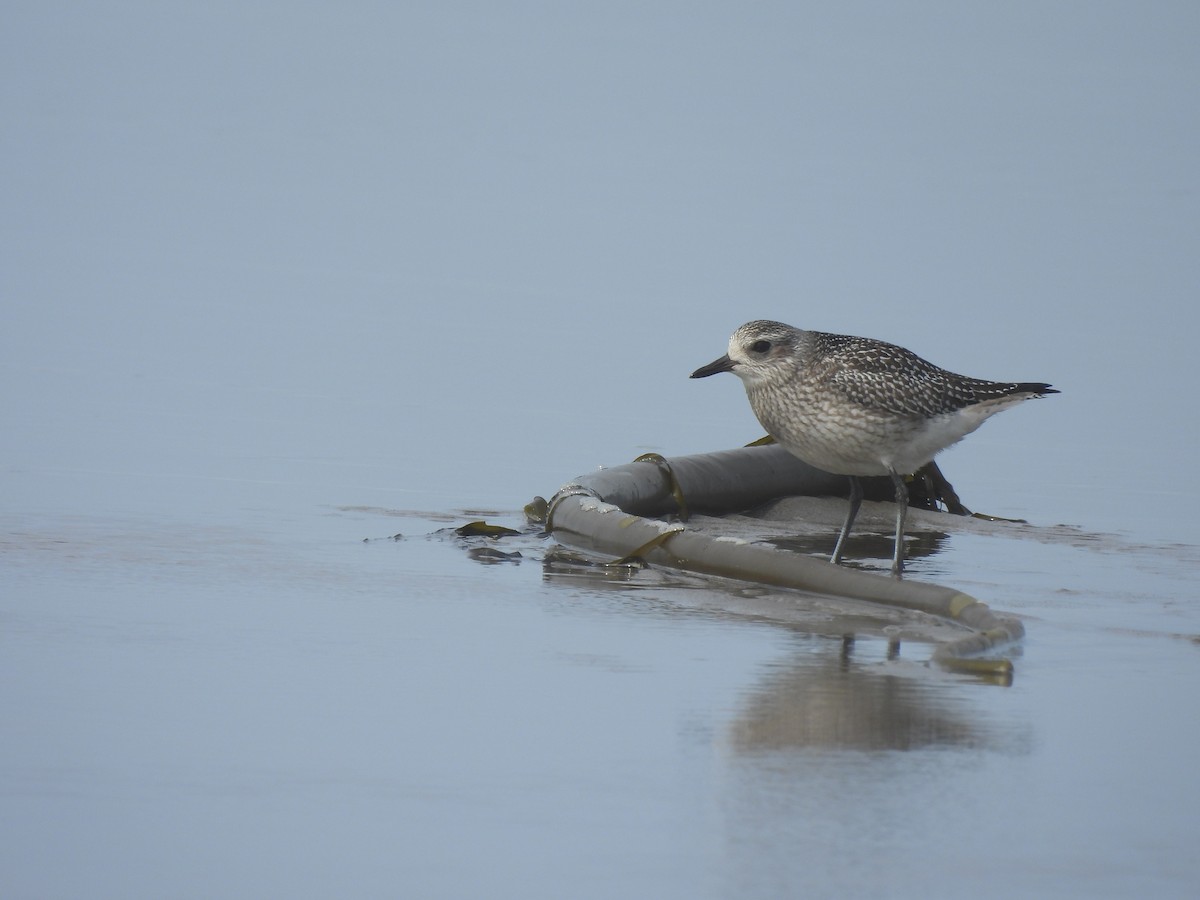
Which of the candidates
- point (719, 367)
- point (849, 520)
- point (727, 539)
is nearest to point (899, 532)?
point (849, 520)

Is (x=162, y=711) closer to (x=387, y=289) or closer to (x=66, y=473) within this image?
(x=66, y=473)

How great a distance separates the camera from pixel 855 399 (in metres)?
8.19

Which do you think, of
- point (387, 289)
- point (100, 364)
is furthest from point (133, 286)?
point (100, 364)

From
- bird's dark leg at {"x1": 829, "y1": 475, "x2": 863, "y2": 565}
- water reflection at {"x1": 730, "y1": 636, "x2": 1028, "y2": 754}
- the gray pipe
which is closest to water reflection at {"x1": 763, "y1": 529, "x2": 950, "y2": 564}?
bird's dark leg at {"x1": 829, "y1": 475, "x2": 863, "y2": 565}

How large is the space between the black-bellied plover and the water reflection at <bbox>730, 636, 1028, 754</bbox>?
1976 millimetres

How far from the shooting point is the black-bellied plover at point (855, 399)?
8219mm

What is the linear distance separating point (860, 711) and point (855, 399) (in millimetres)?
2816

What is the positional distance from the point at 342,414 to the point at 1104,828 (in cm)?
806

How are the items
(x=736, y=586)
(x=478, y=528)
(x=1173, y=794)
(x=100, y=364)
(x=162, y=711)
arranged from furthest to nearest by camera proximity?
(x=100, y=364) < (x=478, y=528) < (x=736, y=586) < (x=162, y=711) < (x=1173, y=794)

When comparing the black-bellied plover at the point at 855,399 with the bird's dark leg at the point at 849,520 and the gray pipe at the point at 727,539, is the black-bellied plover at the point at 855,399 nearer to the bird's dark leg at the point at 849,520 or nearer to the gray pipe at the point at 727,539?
the bird's dark leg at the point at 849,520

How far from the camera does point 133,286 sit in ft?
56.1

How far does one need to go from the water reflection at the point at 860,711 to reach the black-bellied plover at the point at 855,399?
1976mm

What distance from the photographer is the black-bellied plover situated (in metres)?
8.22

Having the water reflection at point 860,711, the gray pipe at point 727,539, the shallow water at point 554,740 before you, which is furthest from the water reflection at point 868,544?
the water reflection at point 860,711
